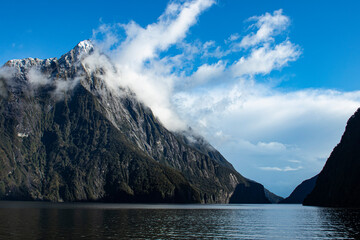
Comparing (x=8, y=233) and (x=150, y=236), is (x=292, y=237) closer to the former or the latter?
(x=150, y=236)

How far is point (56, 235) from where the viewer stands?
202 feet

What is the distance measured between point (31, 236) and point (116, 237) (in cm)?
1442

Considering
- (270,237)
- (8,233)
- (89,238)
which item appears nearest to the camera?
(89,238)

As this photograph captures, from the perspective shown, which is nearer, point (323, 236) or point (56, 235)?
point (56, 235)

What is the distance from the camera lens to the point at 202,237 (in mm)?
65938

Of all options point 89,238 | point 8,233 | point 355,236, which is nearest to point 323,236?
point 355,236

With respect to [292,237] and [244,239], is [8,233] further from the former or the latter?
[292,237]

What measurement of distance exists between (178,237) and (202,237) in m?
4.80

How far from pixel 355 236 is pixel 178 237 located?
112 feet

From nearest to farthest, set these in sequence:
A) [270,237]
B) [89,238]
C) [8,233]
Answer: [89,238] < [8,233] < [270,237]

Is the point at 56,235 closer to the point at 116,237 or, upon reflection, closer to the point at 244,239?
the point at 116,237

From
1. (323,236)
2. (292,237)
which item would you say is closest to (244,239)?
(292,237)

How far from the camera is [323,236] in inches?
2758

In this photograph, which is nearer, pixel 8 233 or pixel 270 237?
pixel 8 233
